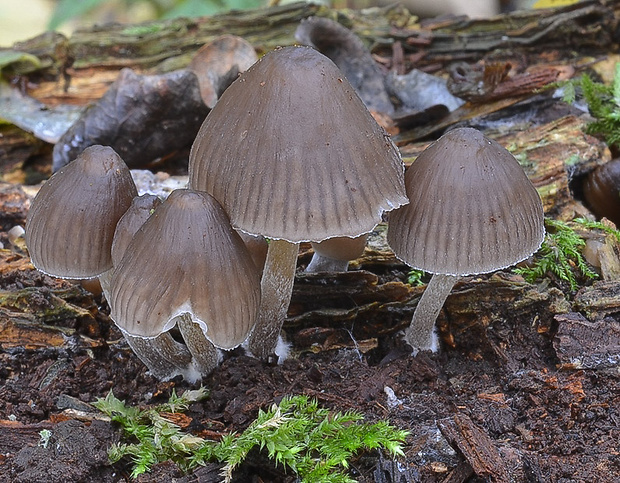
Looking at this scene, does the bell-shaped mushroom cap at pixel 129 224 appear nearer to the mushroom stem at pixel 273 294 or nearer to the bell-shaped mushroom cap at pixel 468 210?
the mushroom stem at pixel 273 294

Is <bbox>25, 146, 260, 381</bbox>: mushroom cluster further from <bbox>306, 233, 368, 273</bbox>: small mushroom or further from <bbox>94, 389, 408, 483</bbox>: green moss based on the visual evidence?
<bbox>306, 233, 368, 273</bbox>: small mushroom

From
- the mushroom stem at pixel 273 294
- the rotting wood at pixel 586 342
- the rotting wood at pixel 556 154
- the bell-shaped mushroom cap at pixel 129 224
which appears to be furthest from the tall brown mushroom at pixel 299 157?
the rotting wood at pixel 556 154

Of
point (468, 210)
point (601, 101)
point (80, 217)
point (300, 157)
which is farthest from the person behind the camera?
point (601, 101)

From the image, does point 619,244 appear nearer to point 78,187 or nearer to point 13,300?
point 78,187

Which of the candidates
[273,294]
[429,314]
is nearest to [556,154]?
[429,314]

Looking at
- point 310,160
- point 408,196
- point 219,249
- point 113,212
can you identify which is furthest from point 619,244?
point 113,212

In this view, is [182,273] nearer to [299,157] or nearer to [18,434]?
[299,157]
